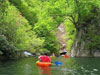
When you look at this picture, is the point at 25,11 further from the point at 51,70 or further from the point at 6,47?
the point at 51,70

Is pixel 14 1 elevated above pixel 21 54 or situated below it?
above

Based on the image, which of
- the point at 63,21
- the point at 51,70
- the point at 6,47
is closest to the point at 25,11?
the point at 63,21

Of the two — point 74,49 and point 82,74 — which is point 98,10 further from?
point 82,74

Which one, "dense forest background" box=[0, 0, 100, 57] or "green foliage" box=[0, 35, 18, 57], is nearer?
"green foliage" box=[0, 35, 18, 57]

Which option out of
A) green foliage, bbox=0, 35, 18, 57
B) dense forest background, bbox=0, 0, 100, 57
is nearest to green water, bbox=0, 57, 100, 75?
green foliage, bbox=0, 35, 18, 57

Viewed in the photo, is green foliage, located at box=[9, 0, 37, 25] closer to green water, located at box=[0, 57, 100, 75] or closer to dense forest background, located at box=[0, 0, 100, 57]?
dense forest background, located at box=[0, 0, 100, 57]

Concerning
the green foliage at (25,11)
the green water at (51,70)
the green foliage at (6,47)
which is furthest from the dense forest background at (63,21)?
the green foliage at (25,11)

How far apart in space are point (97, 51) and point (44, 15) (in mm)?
11875

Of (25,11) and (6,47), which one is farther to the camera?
(25,11)

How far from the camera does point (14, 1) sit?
66938 mm

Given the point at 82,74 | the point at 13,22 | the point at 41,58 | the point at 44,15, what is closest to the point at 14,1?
the point at 44,15

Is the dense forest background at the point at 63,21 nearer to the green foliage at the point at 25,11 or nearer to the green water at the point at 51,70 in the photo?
the green water at the point at 51,70

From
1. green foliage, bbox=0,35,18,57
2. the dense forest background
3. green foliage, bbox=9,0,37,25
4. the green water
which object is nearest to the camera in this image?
the green water

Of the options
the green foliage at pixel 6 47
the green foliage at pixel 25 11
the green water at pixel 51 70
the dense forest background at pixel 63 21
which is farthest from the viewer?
the green foliage at pixel 25 11
